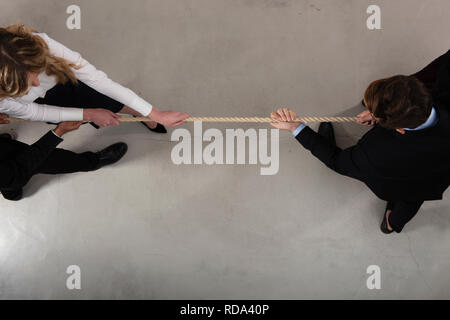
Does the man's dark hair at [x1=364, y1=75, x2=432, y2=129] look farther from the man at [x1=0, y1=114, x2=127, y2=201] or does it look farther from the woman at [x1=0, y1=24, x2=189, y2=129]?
the man at [x1=0, y1=114, x2=127, y2=201]

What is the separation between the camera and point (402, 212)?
5.62 feet

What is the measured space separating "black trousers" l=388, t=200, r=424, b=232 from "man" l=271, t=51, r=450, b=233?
0.04 feet

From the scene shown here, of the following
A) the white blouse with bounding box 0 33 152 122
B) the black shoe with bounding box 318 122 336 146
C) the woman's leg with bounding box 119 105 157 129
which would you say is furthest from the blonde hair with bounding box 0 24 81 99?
the black shoe with bounding box 318 122 336 146

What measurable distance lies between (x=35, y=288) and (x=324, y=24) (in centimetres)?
274

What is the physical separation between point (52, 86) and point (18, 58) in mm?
431

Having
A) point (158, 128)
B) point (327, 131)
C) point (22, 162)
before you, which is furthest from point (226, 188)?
point (22, 162)

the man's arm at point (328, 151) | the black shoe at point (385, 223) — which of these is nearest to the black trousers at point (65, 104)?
the man's arm at point (328, 151)

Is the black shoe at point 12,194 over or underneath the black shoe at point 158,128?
underneath

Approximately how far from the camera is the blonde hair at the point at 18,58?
42.1 inches

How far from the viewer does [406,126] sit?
1.14m

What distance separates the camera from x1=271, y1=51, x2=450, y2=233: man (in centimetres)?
111

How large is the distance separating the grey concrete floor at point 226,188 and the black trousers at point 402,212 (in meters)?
0.19

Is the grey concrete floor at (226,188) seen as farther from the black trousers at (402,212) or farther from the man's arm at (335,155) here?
the man's arm at (335,155)
